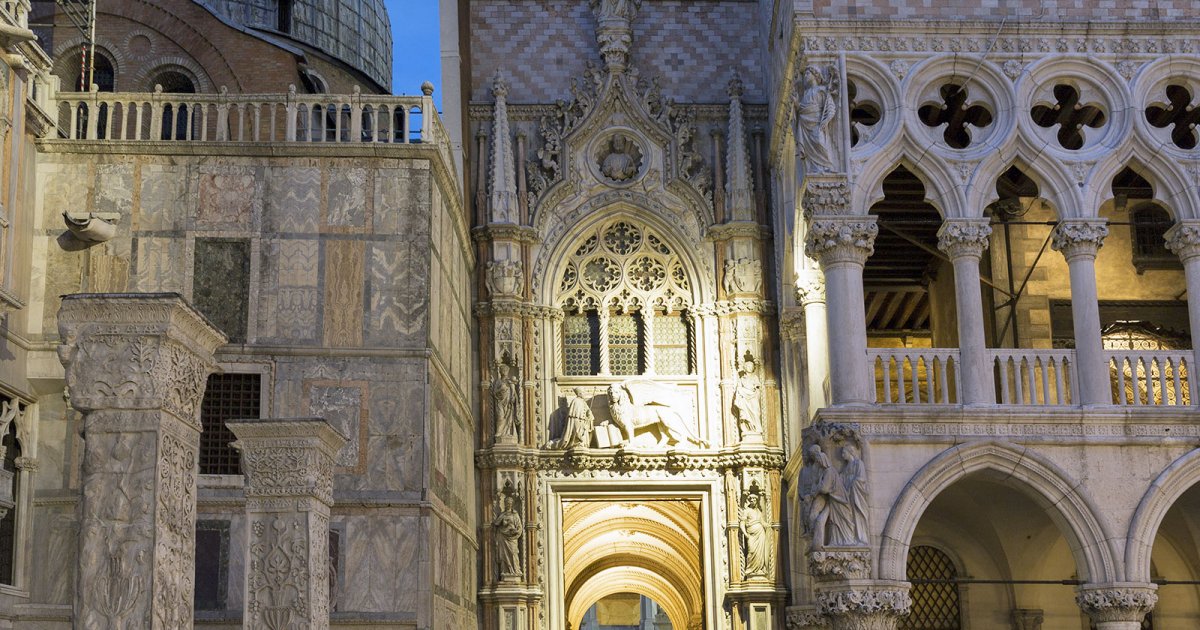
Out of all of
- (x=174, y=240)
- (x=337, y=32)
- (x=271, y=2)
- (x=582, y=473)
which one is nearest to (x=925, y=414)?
(x=582, y=473)

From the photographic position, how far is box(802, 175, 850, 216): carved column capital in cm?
2292

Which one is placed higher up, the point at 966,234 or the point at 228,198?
the point at 228,198

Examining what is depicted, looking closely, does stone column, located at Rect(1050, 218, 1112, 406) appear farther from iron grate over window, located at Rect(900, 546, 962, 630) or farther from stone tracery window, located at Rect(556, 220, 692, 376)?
stone tracery window, located at Rect(556, 220, 692, 376)

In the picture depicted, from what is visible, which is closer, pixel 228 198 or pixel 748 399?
pixel 228 198

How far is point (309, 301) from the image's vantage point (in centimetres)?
2214

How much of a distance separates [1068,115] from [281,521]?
1440cm

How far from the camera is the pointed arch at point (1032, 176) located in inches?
920

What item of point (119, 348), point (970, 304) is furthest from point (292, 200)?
point (119, 348)

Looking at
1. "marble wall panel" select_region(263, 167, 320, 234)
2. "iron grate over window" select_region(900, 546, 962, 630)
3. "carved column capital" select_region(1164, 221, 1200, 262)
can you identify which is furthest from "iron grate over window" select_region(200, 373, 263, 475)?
"carved column capital" select_region(1164, 221, 1200, 262)

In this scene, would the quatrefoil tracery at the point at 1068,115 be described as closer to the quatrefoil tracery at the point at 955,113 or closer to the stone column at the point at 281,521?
the quatrefoil tracery at the point at 955,113

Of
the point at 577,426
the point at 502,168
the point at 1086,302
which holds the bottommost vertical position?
the point at 577,426

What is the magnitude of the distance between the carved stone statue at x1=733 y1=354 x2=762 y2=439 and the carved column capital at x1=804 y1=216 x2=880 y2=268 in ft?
15.4

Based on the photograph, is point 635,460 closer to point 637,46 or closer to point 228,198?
point 637,46

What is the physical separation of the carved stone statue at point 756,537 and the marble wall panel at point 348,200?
338 inches
